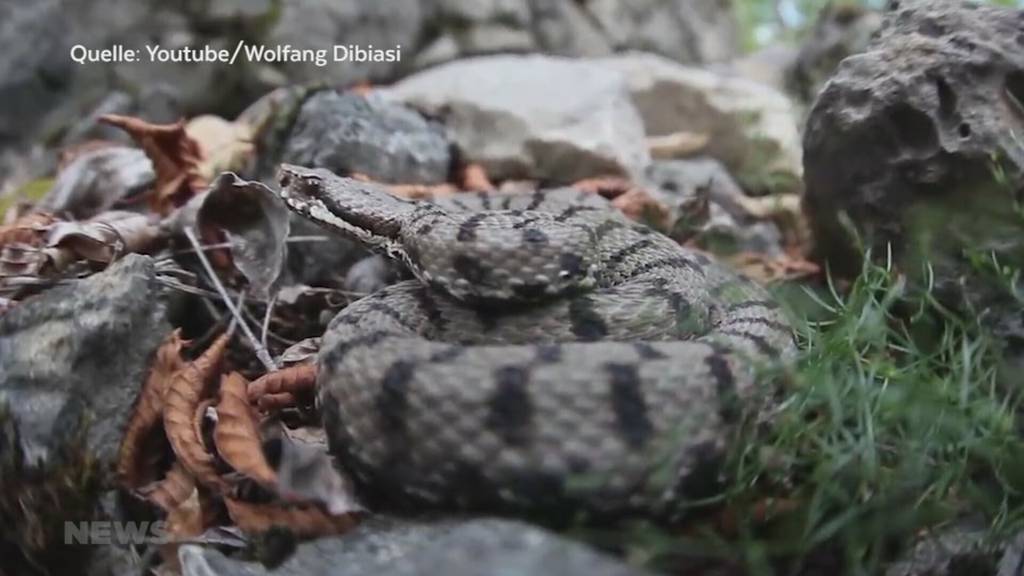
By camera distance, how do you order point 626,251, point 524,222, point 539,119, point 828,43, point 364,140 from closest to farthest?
point 524,222 < point 626,251 < point 364,140 < point 539,119 < point 828,43

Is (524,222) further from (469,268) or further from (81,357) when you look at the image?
(81,357)

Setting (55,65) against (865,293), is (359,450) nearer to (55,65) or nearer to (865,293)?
(865,293)

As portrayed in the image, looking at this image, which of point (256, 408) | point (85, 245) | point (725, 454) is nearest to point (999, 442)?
point (725, 454)

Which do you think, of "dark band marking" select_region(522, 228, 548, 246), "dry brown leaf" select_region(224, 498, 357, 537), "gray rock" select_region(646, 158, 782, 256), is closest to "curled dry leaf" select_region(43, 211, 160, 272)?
"dry brown leaf" select_region(224, 498, 357, 537)

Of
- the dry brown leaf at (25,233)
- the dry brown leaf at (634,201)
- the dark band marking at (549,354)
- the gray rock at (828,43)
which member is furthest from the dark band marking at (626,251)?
the gray rock at (828,43)

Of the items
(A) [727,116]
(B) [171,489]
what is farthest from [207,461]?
(A) [727,116]

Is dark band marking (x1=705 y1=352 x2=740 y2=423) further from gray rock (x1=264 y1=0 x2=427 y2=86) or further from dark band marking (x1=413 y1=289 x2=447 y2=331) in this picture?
gray rock (x1=264 y1=0 x2=427 y2=86)

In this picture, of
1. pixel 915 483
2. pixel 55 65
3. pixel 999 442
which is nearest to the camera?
pixel 915 483
